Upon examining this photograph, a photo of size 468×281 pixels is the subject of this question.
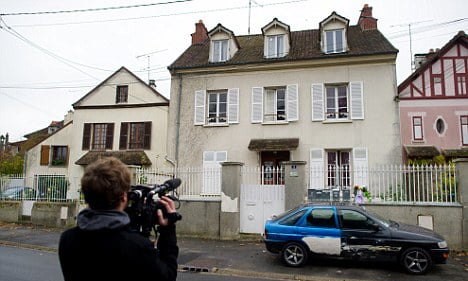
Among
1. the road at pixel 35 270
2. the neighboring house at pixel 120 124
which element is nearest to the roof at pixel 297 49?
the neighboring house at pixel 120 124

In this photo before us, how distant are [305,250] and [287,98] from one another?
9435 mm

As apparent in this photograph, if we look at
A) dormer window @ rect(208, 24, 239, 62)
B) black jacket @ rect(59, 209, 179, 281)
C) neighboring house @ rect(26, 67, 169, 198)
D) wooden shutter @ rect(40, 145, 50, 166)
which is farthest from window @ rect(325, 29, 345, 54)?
wooden shutter @ rect(40, 145, 50, 166)

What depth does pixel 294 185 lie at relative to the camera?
1087cm

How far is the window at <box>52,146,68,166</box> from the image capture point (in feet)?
72.2

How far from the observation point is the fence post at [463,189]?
9516 millimetres

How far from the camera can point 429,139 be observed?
15719mm

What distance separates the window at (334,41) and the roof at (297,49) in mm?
406

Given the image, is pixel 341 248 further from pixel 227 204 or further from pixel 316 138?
pixel 316 138

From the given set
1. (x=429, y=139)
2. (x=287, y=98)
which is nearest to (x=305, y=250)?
(x=287, y=98)

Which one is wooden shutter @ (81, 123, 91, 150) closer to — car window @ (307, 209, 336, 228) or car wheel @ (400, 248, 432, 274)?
car window @ (307, 209, 336, 228)

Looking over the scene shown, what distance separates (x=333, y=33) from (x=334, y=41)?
0.42m

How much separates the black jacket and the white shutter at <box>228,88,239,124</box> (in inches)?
575

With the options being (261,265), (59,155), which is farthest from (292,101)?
(59,155)

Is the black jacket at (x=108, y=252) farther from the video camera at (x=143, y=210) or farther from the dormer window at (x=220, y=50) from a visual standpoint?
the dormer window at (x=220, y=50)
